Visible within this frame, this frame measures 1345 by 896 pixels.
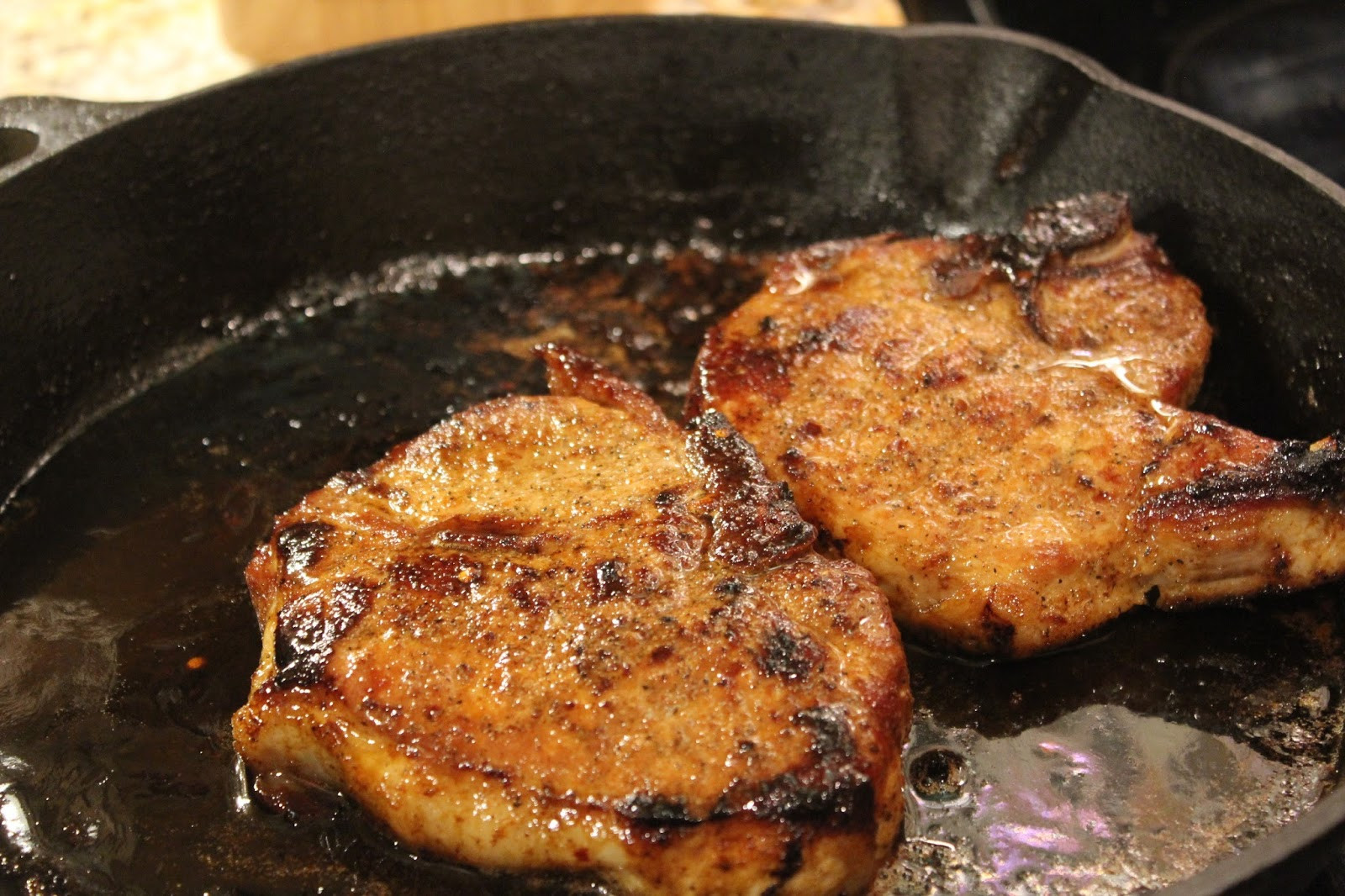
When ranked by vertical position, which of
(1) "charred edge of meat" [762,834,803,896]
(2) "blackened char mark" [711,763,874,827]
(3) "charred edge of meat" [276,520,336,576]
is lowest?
(1) "charred edge of meat" [762,834,803,896]

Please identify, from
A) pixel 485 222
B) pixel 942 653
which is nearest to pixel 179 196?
A: pixel 485 222

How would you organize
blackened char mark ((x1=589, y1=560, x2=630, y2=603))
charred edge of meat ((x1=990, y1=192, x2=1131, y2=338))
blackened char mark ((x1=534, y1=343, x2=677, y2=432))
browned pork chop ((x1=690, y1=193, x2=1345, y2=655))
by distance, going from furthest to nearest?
charred edge of meat ((x1=990, y1=192, x2=1131, y2=338)), blackened char mark ((x1=534, y1=343, x2=677, y2=432)), browned pork chop ((x1=690, y1=193, x2=1345, y2=655)), blackened char mark ((x1=589, y1=560, x2=630, y2=603))

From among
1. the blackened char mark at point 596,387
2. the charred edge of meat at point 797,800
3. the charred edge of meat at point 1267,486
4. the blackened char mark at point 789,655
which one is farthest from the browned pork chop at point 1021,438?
the charred edge of meat at point 797,800

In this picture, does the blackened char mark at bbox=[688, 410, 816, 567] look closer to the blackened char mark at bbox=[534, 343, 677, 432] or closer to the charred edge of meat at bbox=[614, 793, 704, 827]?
the blackened char mark at bbox=[534, 343, 677, 432]

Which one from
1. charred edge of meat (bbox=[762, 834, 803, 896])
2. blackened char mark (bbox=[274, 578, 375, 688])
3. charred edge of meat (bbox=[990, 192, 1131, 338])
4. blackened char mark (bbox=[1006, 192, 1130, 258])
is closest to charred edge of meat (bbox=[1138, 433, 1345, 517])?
charred edge of meat (bbox=[990, 192, 1131, 338])

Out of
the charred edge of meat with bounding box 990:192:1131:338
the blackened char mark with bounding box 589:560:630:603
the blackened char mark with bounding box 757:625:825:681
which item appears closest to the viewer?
the blackened char mark with bounding box 757:625:825:681

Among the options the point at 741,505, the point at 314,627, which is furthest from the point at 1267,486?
the point at 314,627

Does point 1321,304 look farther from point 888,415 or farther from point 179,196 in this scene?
point 179,196
